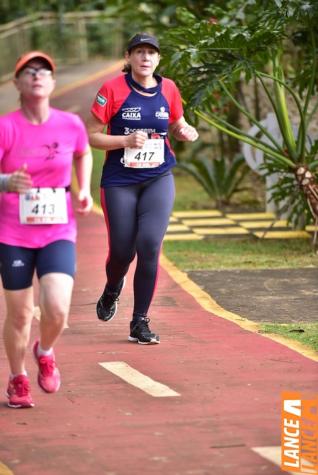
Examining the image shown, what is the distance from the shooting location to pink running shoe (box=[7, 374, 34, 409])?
7918mm

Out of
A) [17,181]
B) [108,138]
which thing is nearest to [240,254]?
[108,138]

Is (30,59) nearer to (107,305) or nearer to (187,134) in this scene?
(187,134)

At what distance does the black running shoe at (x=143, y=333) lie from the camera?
9.84 metres

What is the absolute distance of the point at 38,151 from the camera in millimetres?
7578

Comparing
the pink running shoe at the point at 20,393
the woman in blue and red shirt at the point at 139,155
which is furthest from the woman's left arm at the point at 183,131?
the pink running shoe at the point at 20,393

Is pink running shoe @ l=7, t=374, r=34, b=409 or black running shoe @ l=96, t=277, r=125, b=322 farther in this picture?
black running shoe @ l=96, t=277, r=125, b=322

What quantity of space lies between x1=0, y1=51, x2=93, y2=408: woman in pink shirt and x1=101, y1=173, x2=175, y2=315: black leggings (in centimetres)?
191

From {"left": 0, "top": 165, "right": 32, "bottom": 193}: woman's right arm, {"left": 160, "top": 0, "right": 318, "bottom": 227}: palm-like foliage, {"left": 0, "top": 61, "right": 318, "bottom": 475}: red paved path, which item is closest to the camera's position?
{"left": 0, "top": 61, "right": 318, "bottom": 475}: red paved path

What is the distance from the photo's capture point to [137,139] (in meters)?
9.25

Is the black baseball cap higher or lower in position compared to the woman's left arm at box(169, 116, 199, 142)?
higher

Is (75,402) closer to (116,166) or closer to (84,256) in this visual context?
(116,166)

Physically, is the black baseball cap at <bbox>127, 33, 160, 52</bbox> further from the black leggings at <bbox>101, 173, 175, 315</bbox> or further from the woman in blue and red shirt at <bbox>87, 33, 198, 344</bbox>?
the black leggings at <bbox>101, 173, 175, 315</bbox>

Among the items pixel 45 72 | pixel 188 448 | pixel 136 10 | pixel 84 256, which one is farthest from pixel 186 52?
pixel 136 10

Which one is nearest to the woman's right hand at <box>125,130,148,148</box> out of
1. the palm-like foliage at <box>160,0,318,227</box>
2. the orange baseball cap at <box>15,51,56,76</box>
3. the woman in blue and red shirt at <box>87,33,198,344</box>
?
the woman in blue and red shirt at <box>87,33,198,344</box>
